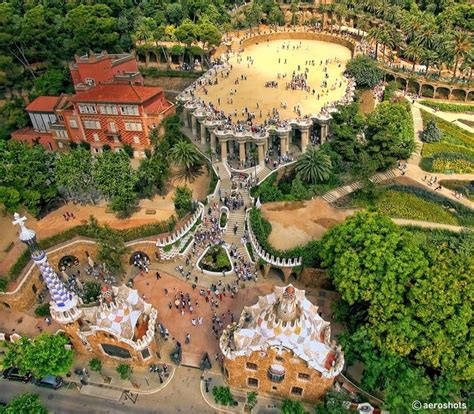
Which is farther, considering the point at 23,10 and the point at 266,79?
the point at 23,10

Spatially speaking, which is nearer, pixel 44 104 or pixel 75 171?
pixel 75 171

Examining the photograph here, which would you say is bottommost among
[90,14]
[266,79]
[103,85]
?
[266,79]

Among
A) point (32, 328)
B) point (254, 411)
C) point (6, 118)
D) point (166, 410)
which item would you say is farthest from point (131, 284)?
point (6, 118)

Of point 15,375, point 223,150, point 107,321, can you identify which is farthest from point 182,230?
point 15,375

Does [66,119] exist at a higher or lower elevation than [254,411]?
higher

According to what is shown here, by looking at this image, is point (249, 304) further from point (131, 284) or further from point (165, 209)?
point (165, 209)

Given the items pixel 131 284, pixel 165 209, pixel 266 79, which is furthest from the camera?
pixel 266 79

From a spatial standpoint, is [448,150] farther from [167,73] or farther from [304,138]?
[167,73]

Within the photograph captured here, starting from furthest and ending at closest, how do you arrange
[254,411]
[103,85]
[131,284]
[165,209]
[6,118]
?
[6,118] → [103,85] → [165,209] → [131,284] → [254,411]
